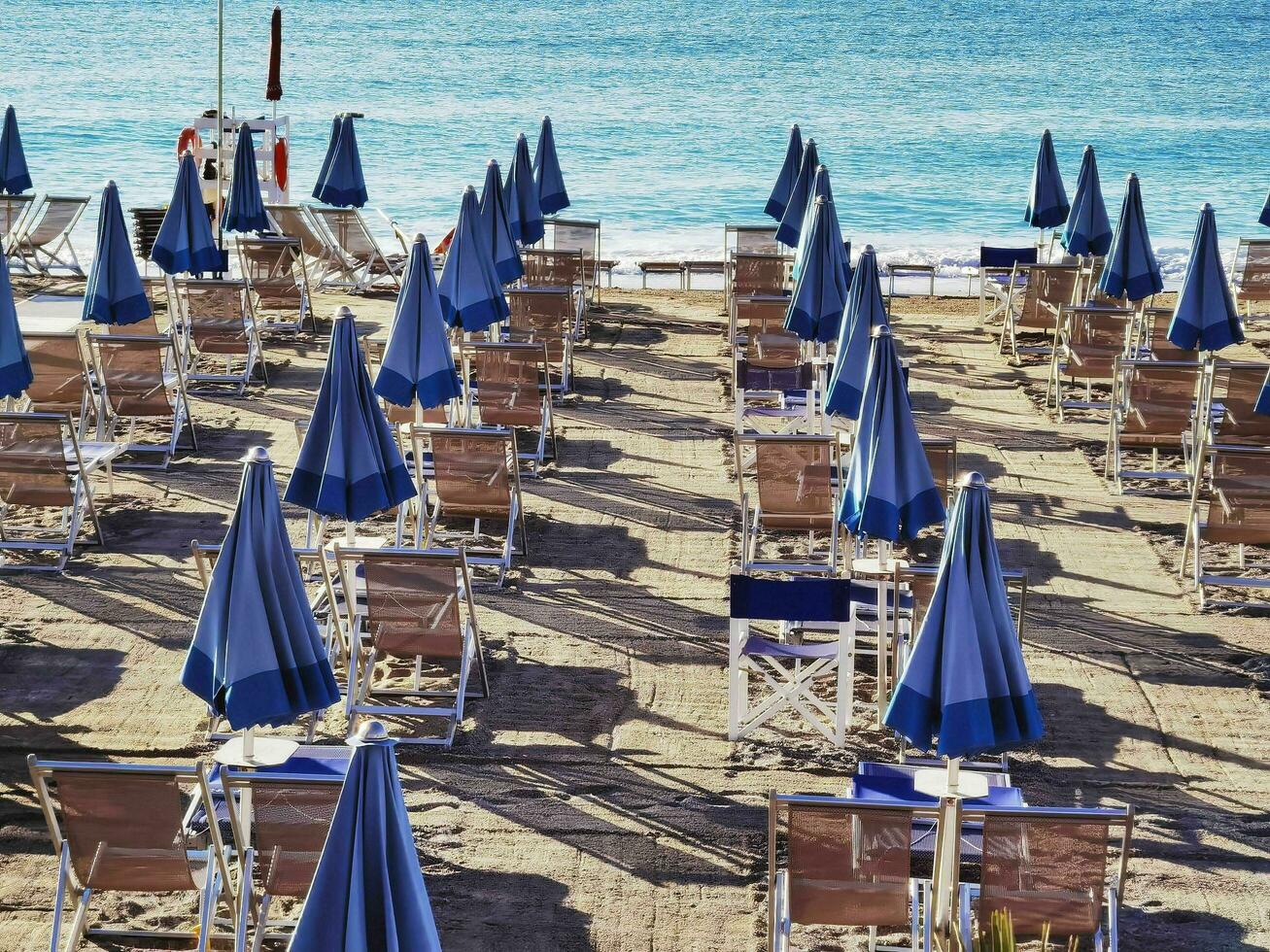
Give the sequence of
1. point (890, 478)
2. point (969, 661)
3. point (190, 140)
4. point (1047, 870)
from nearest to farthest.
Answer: point (1047, 870) → point (969, 661) → point (890, 478) → point (190, 140)

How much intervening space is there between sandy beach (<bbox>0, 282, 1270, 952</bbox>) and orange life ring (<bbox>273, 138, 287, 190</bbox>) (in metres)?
7.83

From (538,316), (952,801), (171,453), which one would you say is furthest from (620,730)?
(538,316)

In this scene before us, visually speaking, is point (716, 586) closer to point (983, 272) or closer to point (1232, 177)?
point (983, 272)

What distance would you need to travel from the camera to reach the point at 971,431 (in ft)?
43.0

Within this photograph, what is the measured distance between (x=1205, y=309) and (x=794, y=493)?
15.1 feet

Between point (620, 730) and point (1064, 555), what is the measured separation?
3682 mm

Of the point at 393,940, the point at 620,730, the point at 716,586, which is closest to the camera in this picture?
the point at 393,940

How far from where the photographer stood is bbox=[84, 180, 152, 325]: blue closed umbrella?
40.3ft

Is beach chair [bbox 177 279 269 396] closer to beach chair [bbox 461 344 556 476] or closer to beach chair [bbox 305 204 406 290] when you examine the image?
beach chair [bbox 461 344 556 476]

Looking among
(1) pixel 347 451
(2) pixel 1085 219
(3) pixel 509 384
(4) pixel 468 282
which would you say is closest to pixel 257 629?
(1) pixel 347 451

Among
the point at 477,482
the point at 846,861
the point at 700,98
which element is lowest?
the point at 846,861

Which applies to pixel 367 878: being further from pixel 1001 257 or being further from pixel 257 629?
pixel 1001 257

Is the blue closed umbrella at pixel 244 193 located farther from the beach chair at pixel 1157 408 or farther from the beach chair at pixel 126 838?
the beach chair at pixel 126 838

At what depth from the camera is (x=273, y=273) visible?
1529cm
